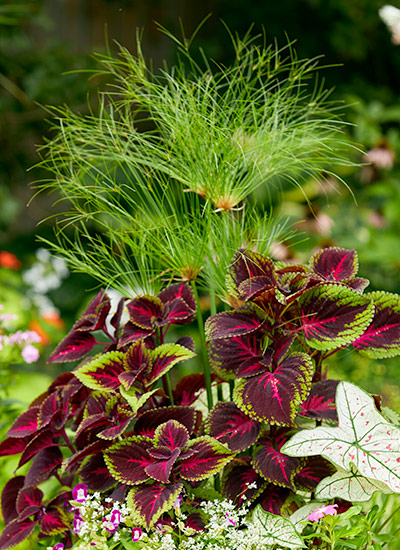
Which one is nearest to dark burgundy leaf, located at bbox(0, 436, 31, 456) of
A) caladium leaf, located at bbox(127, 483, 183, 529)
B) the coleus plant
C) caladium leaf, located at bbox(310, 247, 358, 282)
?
the coleus plant

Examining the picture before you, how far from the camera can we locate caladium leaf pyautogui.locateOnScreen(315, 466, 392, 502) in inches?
26.1

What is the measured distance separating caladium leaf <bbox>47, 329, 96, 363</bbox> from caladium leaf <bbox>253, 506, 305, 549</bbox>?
1.12 ft

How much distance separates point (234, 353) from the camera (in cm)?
78

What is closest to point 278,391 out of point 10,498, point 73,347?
point 73,347

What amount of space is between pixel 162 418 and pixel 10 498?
11.2 inches

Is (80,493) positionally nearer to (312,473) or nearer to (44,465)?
(44,465)

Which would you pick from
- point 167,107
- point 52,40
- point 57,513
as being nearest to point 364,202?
point 52,40

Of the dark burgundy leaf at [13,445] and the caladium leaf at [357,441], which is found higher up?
the caladium leaf at [357,441]

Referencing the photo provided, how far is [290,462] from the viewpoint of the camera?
28.4 inches

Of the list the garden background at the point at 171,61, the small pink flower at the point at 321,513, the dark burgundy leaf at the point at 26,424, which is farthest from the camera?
the garden background at the point at 171,61

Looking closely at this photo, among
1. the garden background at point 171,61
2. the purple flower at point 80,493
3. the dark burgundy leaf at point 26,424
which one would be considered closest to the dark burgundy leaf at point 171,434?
the purple flower at point 80,493

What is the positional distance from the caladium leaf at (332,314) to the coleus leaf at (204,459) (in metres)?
0.17

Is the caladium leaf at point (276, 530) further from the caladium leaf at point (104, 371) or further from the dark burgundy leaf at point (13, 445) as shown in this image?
the dark burgundy leaf at point (13, 445)

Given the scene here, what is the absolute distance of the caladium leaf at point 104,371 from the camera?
2.64 feet
